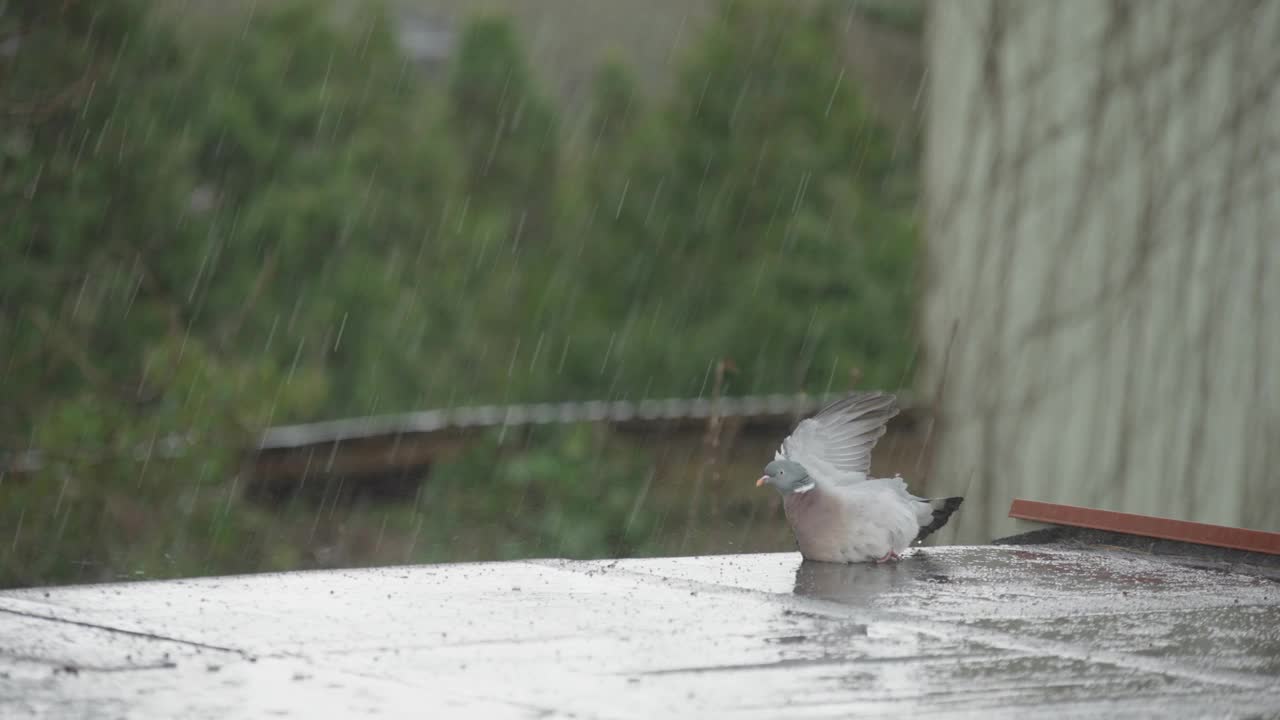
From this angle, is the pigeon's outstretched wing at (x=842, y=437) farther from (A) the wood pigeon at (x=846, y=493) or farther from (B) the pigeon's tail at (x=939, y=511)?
(B) the pigeon's tail at (x=939, y=511)

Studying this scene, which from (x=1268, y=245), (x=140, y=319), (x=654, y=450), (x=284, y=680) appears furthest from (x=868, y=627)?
(x=140, y=319)

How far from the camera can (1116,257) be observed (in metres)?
5.45

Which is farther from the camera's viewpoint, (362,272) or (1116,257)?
(362,272)

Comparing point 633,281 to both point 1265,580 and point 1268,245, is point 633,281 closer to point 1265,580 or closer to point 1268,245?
point 1268,245

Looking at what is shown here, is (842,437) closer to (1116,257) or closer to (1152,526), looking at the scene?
(1152,526)

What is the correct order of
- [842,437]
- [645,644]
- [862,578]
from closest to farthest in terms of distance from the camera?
[645,644]
[862,578]
[842,437]

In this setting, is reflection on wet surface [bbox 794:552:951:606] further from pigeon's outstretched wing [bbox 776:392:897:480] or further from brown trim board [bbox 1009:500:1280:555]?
brown trim board [bbox 1009:500:1280:555]

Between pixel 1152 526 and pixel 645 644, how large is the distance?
5.75 ft

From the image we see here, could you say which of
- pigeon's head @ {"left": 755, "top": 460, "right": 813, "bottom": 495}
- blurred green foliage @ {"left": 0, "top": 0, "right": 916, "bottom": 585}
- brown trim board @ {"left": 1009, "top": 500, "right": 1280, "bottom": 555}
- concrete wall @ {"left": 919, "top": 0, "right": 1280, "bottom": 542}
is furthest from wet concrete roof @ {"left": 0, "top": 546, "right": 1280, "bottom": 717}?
blurred green foliage @ {"left": 0, "top": 0, "right": 916, "bottom": 585}

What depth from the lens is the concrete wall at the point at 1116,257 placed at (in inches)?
212

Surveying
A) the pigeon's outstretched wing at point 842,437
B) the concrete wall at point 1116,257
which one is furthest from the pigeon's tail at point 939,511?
the concrete wall at point 1116,257

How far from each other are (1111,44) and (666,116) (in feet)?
33.8

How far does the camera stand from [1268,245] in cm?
536

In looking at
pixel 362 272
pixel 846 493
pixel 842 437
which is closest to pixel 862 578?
pixel 846 493
